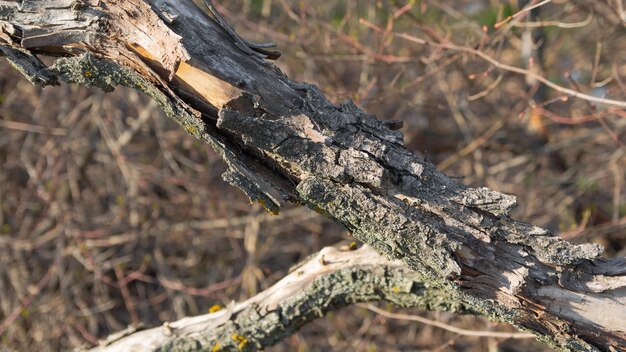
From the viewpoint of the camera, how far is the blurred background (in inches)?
188

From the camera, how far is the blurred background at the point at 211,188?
479 cm

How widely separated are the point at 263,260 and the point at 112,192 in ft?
4.81

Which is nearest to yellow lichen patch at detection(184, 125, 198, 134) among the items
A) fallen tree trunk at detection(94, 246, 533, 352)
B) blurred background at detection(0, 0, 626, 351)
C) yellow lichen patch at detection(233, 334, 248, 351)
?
fallen tree trunk at detection(94, 246, 533, 352)

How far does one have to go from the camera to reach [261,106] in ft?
5.32

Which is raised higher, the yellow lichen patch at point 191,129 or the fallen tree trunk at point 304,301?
the yellow lichen patch at point 191,129

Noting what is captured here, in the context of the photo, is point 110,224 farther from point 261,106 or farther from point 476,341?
point 261,106

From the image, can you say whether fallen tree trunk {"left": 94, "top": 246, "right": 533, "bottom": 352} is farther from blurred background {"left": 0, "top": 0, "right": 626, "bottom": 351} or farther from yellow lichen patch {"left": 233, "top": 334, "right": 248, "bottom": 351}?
blurred background {"left": 0, "top": 0, "right": 626, "bottom": 351}

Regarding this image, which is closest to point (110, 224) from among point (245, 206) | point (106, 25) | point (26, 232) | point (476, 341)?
point (26, 232)

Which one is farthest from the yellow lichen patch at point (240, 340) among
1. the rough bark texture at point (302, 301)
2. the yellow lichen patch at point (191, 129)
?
the yellow lichen patch at point (191, 129)

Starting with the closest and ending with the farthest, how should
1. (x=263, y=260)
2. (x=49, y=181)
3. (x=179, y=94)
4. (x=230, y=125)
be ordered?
(x=230, y=125) → (x=179, y=94) → (x=49, y=181) → (x=263, y=260)

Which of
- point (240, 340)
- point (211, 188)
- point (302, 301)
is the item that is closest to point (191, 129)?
point (302, 301)

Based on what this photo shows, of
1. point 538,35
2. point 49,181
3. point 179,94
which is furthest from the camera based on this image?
point 49,181

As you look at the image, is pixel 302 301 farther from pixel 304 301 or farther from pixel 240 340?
pixel 240 340

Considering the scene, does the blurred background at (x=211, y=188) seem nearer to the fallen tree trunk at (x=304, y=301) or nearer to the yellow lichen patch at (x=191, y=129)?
the fallen tree trunk at (x=304, y=301)
